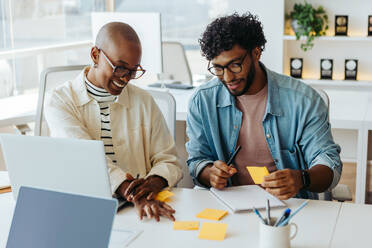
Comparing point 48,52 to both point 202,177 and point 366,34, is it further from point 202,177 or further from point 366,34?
point 202,177

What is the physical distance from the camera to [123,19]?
309 cm

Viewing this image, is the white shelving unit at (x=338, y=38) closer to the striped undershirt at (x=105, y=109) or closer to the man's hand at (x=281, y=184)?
the striped undershirt at (x=105, y=109)

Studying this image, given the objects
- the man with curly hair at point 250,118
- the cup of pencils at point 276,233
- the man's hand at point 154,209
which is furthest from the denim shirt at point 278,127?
the cup of pencils at point 276,233

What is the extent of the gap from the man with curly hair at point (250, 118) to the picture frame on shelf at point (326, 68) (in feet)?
9.08

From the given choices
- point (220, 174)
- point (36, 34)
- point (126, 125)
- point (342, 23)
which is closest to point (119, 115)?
point (126, 125)

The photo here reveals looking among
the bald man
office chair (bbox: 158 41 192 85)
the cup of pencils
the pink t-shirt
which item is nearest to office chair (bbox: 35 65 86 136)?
the bald man

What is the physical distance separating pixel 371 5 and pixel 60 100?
3413 mm

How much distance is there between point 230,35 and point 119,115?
492mm

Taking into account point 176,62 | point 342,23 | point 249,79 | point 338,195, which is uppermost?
point 342,23

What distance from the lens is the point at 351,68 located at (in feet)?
15.0

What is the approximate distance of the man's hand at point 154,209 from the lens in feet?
5.17

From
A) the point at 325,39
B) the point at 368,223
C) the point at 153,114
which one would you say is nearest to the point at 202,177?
the point at 153,114

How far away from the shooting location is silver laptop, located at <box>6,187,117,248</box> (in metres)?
1.09

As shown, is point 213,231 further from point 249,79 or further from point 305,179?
point 249,79
